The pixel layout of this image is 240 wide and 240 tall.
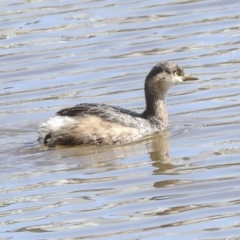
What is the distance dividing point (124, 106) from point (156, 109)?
65 centimetres

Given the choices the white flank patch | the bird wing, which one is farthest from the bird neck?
the white flank patch

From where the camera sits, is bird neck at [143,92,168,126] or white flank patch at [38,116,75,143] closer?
white flank patch at [38,116,75,143]

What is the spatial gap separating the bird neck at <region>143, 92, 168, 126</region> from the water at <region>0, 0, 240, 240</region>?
129 mm

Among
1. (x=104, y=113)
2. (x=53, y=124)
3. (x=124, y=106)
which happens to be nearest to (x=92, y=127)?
(x=104, y=113)

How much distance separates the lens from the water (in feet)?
23.5

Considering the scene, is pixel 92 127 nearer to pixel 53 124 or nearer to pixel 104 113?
pixel 104 113

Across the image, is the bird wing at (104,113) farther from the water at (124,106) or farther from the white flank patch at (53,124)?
the water at (124,106)

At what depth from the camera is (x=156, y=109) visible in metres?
10.3

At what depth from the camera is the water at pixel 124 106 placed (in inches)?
283

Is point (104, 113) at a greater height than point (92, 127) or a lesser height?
greater

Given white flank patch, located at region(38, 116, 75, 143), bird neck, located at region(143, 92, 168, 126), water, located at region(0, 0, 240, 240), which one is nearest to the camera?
water, located at region(0, 0, 240, 240)

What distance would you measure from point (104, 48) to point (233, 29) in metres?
1.58

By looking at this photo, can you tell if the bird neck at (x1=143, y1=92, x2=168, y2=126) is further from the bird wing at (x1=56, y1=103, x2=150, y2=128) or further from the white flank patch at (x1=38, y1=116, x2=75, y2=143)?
the white flank patch at (x1=38, y1=116, x2=75, y2=143)

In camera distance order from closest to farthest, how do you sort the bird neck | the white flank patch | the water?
the water
the white flank patch
the bird neck
